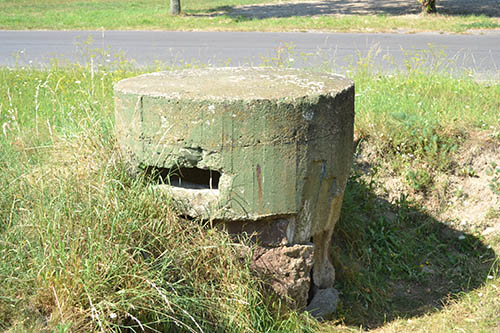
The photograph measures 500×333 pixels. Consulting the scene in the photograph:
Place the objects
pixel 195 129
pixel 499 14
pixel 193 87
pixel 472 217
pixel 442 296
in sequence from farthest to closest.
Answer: pixel 499 14 → pixel 472 217 → pixel 442 296 → pixel 193 87 → pixel 195 129

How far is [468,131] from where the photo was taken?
4.91 meters

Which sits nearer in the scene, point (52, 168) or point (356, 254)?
point (52, 168)

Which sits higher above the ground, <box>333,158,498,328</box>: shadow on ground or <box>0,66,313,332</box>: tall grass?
<box>0,66,313,332</box>: tall grass

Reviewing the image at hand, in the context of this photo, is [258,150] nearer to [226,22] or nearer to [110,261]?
[110,261]

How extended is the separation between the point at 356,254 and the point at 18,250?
8.13 feet

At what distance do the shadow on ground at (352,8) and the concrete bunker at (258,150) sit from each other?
38.8ft

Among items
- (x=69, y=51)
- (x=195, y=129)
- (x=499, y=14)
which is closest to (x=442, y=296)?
(x=195, y=129)

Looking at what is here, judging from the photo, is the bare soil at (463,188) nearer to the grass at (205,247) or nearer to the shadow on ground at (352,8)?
the grass at (205,247)

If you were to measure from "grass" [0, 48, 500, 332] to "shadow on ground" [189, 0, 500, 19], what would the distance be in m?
9.86

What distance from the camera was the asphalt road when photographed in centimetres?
763

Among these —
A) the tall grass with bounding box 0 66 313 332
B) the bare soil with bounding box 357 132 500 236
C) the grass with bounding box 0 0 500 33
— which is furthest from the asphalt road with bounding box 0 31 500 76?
the tall grass with bounding box 0 66 313 332

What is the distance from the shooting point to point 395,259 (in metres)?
4.38

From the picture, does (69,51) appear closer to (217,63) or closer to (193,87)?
(217,63)

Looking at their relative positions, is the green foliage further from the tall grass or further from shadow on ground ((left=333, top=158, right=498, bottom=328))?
the tall grass
